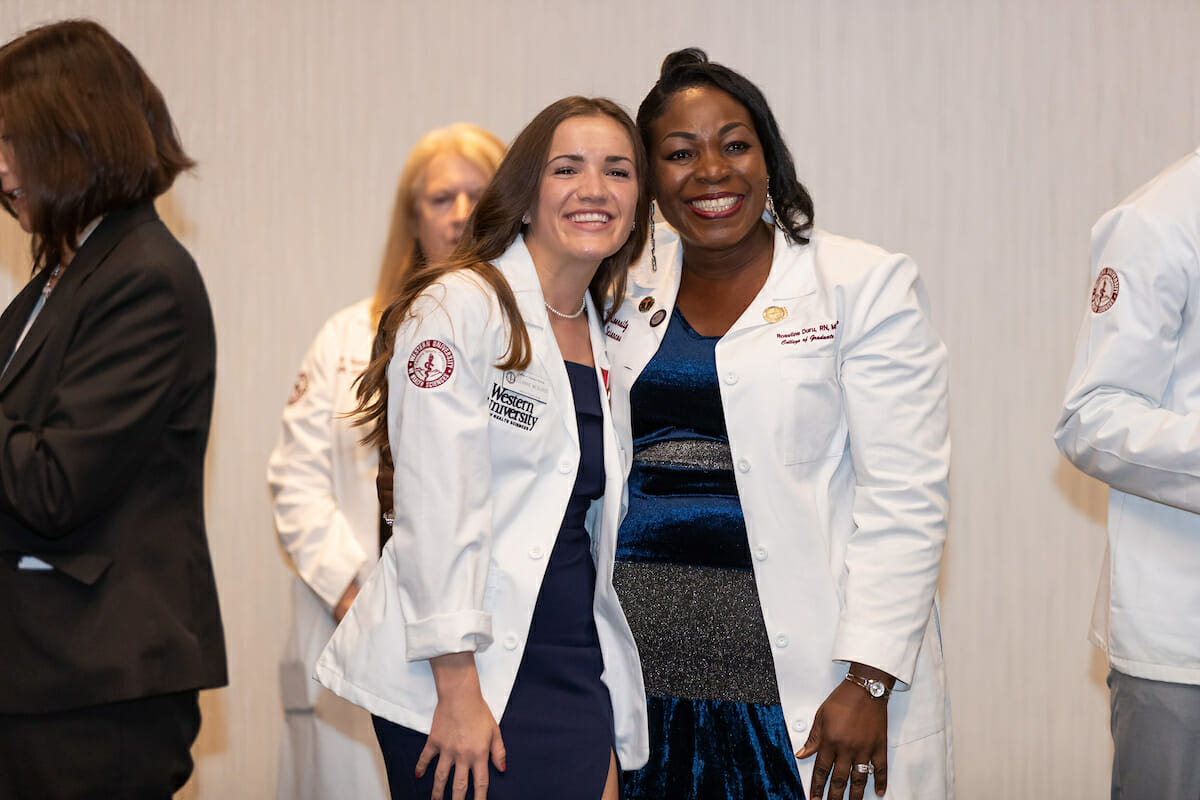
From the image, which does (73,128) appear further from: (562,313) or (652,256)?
(652,256)

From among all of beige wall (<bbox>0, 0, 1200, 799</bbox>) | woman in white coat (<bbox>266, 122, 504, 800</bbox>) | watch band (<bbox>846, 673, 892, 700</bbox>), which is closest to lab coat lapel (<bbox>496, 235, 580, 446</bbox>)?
watch band (<bbox>846, 673, 892, 700</bbox>)

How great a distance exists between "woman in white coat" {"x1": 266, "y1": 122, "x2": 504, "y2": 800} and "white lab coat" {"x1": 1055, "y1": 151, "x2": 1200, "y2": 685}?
5.61 feet

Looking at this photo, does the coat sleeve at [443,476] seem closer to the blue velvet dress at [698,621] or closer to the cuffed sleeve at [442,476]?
the cuffed sleeve at [442,476]

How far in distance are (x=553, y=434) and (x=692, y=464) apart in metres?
0.34

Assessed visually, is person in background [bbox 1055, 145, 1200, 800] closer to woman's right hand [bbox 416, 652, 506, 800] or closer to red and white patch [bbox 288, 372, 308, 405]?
woman's right hand [bbox 416, 652, 506, 800]

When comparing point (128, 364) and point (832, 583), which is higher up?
point (128, 364)

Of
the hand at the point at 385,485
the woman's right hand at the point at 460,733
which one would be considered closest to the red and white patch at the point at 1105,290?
the woman's right hand at the point at 460,733

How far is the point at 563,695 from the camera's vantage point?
6.48 feet

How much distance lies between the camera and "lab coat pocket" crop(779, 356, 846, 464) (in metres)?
2.18

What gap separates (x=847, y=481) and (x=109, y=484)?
1.30m

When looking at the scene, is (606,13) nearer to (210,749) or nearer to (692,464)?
(692,464)

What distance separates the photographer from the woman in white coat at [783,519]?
2115 mm

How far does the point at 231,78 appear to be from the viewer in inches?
155

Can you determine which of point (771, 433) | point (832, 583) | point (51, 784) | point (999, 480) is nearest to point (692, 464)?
point (771, 433)
